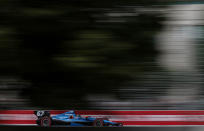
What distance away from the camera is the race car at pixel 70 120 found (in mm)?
3727

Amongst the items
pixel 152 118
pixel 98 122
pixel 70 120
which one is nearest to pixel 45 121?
pixel 70 120

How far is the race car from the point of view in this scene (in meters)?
3.73

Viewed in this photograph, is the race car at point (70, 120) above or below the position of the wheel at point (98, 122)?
above

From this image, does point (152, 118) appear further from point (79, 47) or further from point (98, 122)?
point (79, 47)

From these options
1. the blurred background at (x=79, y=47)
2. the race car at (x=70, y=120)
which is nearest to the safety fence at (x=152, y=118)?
the race car at (x=70, y=120)

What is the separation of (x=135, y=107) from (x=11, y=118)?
1230 mm

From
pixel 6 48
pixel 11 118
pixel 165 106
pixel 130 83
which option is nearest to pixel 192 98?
pixel 165 106

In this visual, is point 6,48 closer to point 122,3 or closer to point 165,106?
point 122,3

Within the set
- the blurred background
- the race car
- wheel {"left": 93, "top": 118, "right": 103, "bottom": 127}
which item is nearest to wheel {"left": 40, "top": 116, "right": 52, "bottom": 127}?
the race car

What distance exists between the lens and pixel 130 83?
299cm

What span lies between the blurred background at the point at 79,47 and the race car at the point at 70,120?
1.80 ft

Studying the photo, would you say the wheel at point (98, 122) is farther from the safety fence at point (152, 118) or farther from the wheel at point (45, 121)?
the wheel at point (45, 121)

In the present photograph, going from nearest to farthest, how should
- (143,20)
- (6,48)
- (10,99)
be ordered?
(6,48) < (143,20) < (10,99)

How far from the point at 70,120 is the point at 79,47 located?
149 cm
